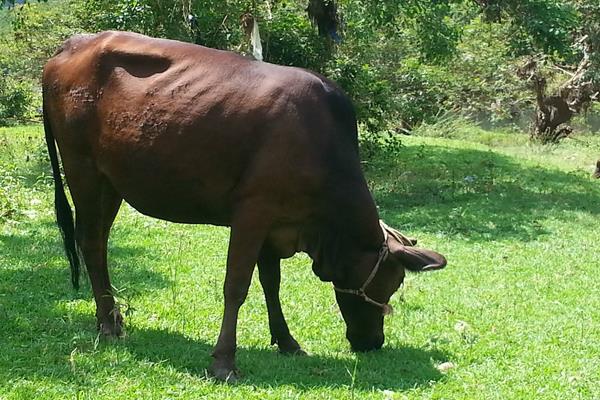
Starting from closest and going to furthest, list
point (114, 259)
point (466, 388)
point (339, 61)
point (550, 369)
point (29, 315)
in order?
point (466, 388) → point (550, 369) → point (29, 315) → point (114, 259) → point (339, 61)

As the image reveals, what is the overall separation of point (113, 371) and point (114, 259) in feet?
10.9

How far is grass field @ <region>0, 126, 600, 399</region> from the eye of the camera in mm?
4613

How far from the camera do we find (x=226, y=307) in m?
4.77

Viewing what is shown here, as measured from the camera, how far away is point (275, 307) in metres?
5.26

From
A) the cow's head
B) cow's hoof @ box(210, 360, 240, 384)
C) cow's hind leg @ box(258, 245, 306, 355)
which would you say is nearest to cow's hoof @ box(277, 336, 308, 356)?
Result: cow's hind leg @ box(258, 245, 306, 355)

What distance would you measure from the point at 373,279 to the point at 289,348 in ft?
2.47

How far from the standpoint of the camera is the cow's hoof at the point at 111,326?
17.6 ft

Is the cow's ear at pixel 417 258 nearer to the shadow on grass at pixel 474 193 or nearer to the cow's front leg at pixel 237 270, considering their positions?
the cow's front leg at pixel 237 270

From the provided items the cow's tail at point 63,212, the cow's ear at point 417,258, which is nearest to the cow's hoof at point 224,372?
the cow's ear at point 417,258

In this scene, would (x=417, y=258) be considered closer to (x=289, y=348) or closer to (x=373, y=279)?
(x=373, y=279)

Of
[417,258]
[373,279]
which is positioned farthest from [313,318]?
[417,258]

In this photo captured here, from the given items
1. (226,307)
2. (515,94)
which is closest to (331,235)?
(226,307)

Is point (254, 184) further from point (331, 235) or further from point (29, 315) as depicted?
point (29, 315)

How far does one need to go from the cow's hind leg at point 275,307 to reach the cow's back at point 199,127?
1.58 ft
